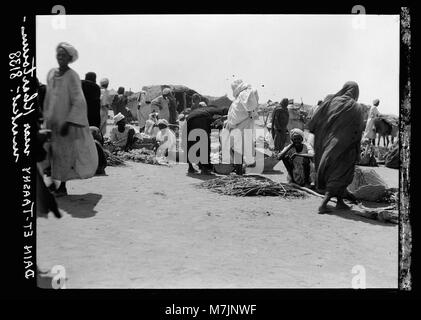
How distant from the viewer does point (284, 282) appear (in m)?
4.82

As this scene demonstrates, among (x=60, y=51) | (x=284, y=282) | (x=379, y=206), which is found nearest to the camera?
(x=284, y=282)

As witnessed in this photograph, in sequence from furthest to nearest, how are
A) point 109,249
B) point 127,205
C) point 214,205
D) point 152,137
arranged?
point 152,137, point 214,205, point 127,205, point 109,249

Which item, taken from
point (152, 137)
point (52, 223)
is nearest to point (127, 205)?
point (52, 223)

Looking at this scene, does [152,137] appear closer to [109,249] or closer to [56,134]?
[56,134]

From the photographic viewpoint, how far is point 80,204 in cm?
609

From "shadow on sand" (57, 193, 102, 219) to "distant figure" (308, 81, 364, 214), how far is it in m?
2.99

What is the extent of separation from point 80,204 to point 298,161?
12.1 feet

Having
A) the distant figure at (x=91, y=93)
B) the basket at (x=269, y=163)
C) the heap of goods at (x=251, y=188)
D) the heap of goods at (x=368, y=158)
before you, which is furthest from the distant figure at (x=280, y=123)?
the distant figure at (x=91, y=93)

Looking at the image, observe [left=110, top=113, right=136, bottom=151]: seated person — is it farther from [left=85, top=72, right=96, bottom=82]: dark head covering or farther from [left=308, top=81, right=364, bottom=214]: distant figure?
[left=308, top=81, right=364, bottom=214]: distant figure

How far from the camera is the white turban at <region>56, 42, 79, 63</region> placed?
561cm

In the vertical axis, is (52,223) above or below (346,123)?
below

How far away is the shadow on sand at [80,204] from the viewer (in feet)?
19.1

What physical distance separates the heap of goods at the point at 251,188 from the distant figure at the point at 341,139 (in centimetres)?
100

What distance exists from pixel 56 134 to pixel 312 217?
3.38m
